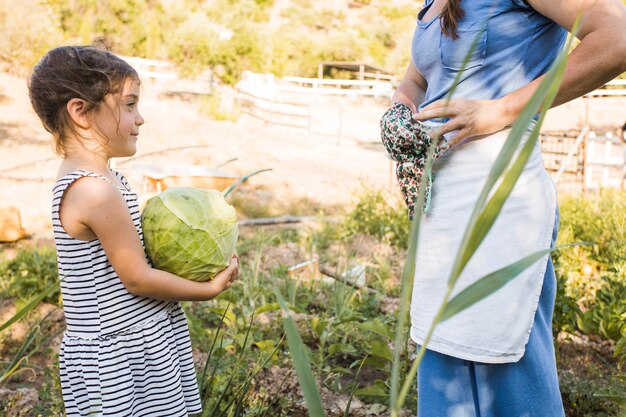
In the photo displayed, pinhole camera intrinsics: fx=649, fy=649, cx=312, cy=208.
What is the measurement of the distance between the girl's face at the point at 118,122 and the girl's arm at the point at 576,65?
754 mm

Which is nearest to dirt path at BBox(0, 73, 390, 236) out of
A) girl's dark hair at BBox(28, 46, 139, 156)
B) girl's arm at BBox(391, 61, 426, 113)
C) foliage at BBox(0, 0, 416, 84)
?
foliage at BBox(0, 0, 416, 84)

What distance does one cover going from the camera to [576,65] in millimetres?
1326

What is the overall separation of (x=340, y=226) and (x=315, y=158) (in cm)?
752

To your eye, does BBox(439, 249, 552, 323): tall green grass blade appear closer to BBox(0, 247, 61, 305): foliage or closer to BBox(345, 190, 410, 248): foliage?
BBox(0, 247, 61, 305): foliage

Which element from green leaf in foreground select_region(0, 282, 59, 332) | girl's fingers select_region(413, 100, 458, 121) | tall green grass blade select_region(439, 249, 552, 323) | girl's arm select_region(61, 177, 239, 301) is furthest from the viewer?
girl's arm select_region(61, 177, 239, 301)

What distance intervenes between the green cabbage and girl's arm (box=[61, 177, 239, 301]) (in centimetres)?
6

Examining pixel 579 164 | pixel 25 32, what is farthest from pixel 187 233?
pixel 25 32

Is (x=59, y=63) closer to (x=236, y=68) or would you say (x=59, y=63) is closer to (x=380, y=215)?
(x=380, y=215)

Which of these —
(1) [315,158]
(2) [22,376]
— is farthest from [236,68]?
(2) [22,376]

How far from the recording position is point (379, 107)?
2525 cm

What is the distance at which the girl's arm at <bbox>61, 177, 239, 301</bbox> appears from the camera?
1524mm

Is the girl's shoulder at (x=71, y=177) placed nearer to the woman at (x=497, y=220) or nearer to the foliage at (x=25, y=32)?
the woman at (x=497, y=220)

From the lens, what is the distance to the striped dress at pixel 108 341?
5.19 feet

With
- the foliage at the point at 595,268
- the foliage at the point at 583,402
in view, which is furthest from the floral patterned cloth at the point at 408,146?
the foliage at the point at 583,402
